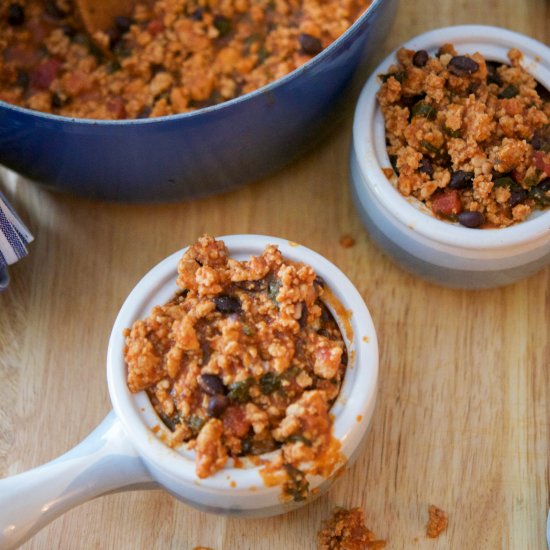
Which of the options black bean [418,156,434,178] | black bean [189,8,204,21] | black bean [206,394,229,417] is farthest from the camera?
black bean [189,8,204,21]

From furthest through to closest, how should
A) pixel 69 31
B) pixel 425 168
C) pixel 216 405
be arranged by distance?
pixel 69 31
pixel 425 168
pixel 216 405

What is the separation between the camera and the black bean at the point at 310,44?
1647 mm

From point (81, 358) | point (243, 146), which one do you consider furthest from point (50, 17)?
A: point (81, 358)

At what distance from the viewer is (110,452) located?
1.31 m

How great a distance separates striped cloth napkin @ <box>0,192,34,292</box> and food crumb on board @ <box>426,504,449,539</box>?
84 cm

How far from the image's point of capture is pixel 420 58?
60.6 inches

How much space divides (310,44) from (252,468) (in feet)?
2.68

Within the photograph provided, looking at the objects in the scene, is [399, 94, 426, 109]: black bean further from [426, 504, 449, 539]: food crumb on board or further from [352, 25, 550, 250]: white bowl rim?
[426, 504, 449, 539]: food crumb on board

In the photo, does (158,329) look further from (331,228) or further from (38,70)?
(38,70)

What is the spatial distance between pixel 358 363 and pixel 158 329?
304mm

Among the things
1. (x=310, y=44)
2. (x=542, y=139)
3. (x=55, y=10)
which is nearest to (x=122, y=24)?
(x=55, y=10)

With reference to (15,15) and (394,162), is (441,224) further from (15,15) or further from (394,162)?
(15,15)

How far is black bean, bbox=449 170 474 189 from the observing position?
1.45 m

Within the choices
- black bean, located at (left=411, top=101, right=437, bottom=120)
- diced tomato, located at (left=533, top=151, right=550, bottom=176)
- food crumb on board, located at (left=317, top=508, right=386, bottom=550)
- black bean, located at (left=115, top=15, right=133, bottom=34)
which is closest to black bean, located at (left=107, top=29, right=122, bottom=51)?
black bean, located at (left=115, top=15, right=133, bottom=34)
